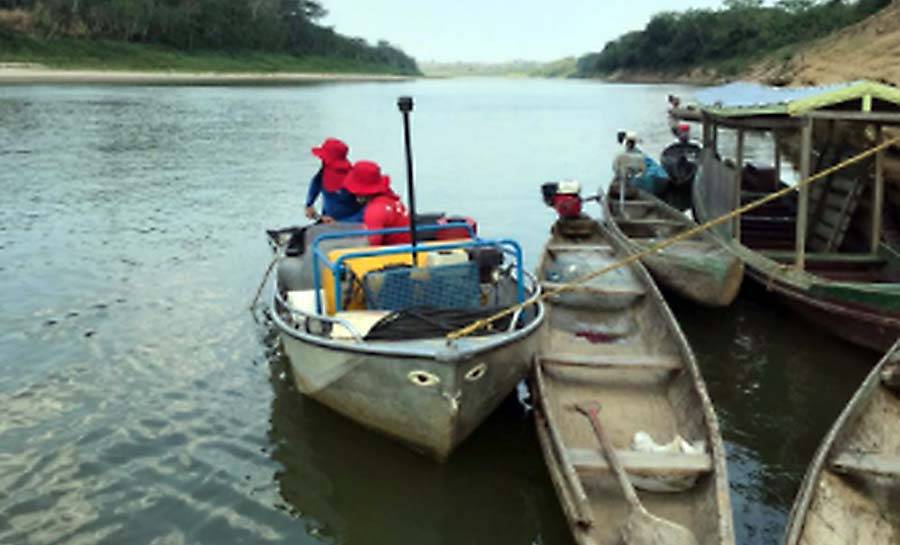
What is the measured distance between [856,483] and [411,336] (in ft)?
10.8

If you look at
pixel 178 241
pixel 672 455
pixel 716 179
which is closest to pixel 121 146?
pixel 178 241

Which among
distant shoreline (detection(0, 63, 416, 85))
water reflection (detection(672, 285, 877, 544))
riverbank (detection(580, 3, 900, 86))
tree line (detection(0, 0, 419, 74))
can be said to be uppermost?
tree line (detection(0, 0, 419, 74))

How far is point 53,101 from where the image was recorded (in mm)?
40531

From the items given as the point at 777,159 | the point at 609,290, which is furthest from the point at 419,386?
the point at 777,159

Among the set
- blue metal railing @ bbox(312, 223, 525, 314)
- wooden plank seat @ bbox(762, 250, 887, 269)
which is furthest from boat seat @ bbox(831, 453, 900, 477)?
wooden plank seat @ bbox(762, 250, 887, 269)

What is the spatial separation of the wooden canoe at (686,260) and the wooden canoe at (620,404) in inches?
21.7

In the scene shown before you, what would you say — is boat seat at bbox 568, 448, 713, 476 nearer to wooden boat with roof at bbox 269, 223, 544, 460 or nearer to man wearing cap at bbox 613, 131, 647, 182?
wooden boat with roof at bbox 269, 223, 544, 460

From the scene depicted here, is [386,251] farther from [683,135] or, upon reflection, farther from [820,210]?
[683,135]

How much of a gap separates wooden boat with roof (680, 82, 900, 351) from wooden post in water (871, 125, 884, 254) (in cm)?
1

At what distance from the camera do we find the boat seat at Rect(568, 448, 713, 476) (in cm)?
551

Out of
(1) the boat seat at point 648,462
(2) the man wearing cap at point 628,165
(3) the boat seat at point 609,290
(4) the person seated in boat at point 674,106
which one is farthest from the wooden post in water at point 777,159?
(1) the boat seat at point 648,462

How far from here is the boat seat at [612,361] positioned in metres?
7.17

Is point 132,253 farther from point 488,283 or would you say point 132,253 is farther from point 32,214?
point 488,283

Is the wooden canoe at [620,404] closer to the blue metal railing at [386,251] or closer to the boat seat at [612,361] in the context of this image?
the boat seat at [612,361]
